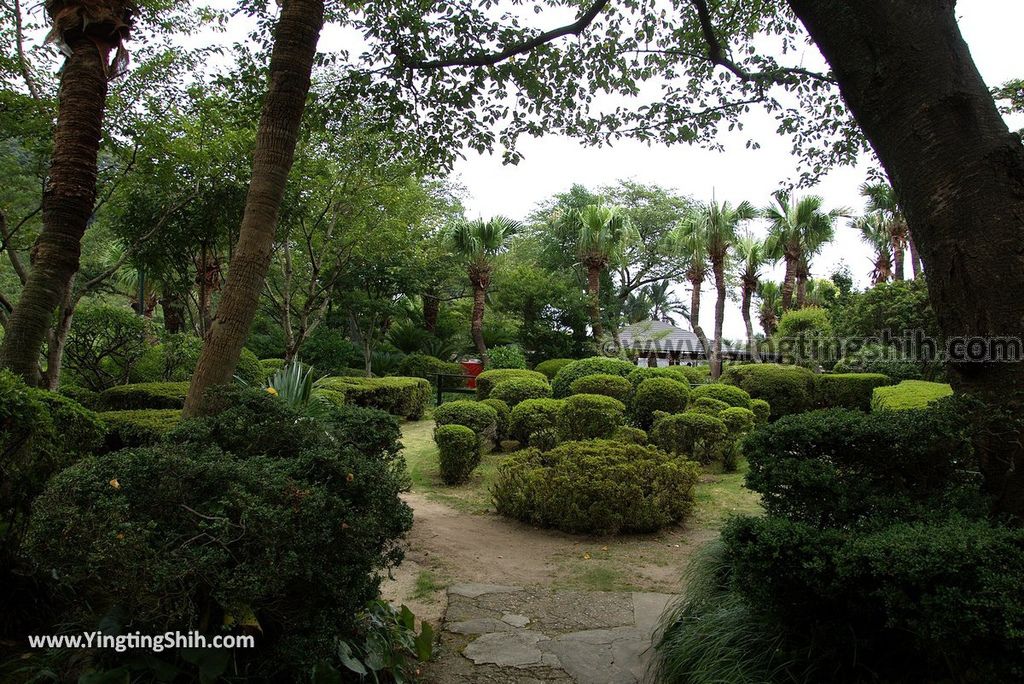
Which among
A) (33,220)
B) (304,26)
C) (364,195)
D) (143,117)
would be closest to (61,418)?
(304,26)

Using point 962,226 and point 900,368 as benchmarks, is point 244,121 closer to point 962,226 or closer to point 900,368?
point 962,226

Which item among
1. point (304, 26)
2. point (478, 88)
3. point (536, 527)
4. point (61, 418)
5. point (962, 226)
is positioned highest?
point (478, 88)

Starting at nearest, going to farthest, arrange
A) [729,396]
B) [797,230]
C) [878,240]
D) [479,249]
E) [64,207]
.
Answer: [64,207] < [729,396] < [479,249] < [797,230] < [878,240]

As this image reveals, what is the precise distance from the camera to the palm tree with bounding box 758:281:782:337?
38.8 m

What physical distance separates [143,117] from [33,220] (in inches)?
142

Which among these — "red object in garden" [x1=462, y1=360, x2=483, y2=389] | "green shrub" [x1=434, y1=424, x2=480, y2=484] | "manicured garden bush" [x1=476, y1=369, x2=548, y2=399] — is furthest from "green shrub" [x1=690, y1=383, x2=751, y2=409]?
"red object in garden" [x1=462, y1=360, x2=483, y2=389]

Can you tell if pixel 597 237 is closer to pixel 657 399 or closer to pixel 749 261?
pixel 749 261

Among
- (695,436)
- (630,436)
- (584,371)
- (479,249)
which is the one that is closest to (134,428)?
(630,436)

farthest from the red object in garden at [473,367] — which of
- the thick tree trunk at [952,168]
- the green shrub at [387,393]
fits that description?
the thick tree trunk at [952,168]

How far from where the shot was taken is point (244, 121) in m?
5.60

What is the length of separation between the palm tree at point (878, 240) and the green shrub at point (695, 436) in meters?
25.4

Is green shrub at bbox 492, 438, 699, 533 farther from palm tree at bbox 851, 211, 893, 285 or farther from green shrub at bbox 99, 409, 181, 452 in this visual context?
palm tree at bbox 851, 211, 893, 285

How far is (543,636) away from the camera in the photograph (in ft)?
12.8

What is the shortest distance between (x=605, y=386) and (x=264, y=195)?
345 inches
